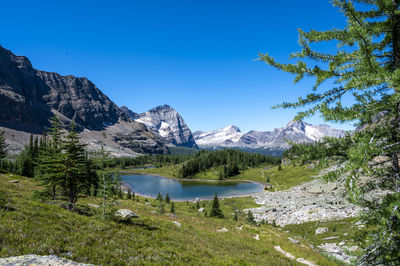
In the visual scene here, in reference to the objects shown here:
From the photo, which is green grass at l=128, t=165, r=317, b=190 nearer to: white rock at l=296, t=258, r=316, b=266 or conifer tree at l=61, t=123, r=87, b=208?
white rock at l=296, t=258, r=316, b=266

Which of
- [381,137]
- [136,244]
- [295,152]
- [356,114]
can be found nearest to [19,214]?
[136,244]

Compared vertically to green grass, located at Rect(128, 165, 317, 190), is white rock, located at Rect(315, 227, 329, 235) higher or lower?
higher

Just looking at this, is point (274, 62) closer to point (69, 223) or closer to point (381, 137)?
point (381, 137)

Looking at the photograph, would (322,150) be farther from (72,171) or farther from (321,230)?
(321,230)

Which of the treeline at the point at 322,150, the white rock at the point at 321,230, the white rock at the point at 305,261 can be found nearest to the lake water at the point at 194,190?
the white rock at the point at 321,230

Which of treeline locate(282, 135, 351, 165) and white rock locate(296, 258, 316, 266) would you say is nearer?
treeline locate(282, 135, 351, 165)

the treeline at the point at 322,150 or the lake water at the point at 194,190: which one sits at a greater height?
the treeline at the point at 322,150

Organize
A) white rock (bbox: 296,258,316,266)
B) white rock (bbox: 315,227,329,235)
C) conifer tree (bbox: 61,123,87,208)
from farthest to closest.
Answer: white rock (bbox: 315,227,329,235)
conifer tree (bbox: 61,123,87,208)
white rock (bbox: 296,258,316,266)

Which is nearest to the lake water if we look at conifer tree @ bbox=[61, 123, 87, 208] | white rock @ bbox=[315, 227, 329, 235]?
white rock @ bbox=[315, 227, 329, 235]

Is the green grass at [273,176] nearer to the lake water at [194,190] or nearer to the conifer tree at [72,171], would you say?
the lake water at [194,190]

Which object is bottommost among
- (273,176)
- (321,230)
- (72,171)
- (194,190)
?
(194,190)

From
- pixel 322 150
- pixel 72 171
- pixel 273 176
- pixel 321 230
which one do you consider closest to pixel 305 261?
pixel 322 150

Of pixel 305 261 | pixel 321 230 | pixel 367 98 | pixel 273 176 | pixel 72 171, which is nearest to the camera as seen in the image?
pixel 367 98

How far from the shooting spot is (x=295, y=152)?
5.52m
